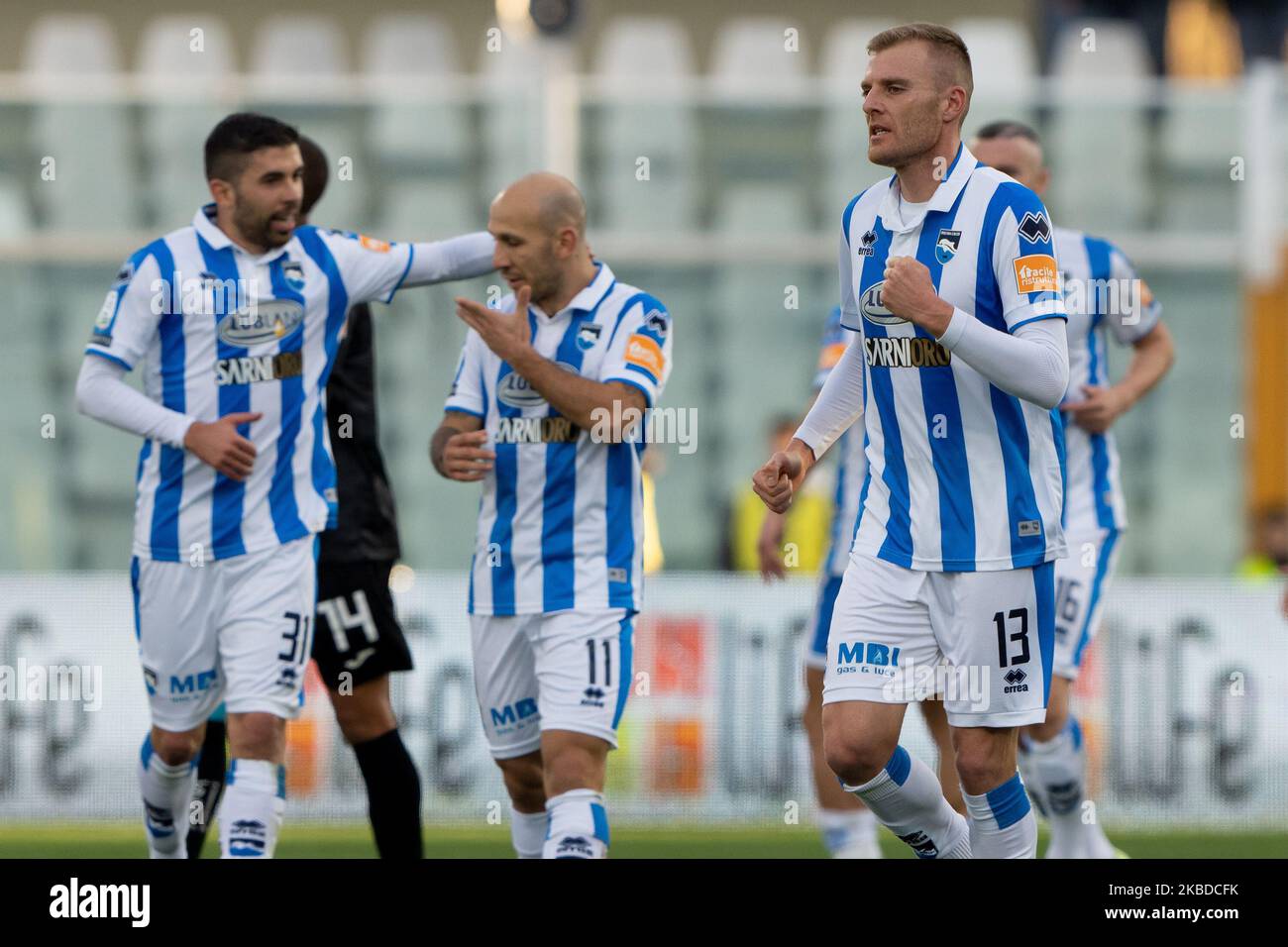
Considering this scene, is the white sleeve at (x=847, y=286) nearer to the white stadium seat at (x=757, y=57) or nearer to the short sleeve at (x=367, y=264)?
the short sleeve at (x=367, y=264)

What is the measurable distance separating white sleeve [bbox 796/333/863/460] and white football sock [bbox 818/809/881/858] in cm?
211

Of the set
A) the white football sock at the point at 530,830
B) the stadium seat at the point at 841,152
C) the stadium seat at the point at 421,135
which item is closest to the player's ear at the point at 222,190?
the white football sock at the point at 530,830

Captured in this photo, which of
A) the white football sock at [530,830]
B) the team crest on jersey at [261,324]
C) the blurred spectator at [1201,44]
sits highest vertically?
the blurred spectator at [1201,44]

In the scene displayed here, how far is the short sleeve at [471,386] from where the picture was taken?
581cm

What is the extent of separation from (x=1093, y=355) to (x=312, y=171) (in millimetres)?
2652

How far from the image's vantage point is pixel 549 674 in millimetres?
5578

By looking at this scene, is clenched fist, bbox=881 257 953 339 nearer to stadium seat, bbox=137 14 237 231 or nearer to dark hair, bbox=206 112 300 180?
dark hair, bbox=206 112 300 180

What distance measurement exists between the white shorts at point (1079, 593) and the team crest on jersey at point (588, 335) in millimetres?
1823

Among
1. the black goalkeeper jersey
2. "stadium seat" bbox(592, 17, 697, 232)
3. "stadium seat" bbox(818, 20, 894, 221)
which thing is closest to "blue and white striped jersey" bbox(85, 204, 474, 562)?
the black goalkeeper jersey

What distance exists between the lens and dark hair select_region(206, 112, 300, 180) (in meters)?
5.84

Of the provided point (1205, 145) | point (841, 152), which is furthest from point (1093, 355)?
point (1205, 145)

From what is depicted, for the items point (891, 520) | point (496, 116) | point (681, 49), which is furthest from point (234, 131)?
point (681, 49)

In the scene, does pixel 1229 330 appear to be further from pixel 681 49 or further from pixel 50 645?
pixel 50 645
